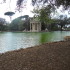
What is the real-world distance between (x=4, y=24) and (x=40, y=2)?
201 ft

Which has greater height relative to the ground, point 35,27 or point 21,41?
point 35,27

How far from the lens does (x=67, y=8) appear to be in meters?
8.69

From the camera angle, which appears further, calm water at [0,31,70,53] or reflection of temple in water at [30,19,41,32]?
reflection of temple in water at [30,19,41,32]

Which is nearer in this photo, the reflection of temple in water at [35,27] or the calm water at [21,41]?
the calm water at [21,41]

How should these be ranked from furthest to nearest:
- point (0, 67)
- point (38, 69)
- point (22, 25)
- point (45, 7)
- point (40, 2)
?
point (22, 25), point (45, 7), point (40, 2), point (0, 67), point (38, 69)

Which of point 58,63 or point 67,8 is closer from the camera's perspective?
point 58,63

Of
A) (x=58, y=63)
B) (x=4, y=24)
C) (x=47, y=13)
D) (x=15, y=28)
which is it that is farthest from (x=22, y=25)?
(x=58, y=63)

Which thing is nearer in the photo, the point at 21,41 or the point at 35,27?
the point at 21,41

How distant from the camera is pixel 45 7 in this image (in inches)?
341

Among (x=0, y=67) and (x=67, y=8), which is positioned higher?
(x=67, y=8)

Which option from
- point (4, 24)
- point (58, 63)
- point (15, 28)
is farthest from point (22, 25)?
point (58, 63)

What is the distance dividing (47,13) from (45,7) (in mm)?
573

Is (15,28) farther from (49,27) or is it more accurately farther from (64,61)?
(64,61)

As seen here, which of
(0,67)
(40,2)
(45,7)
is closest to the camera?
(0,67)
